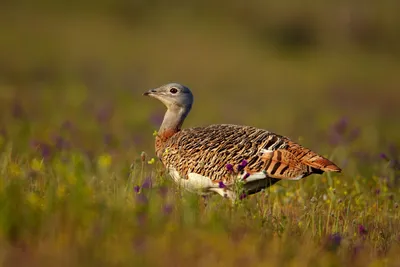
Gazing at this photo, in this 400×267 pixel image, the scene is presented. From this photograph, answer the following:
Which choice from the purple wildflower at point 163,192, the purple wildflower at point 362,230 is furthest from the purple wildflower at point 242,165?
the purple wildflower at point 362,230

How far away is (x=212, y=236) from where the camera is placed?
3338 millimetres

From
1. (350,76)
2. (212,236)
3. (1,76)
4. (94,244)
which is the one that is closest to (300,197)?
(212,236)

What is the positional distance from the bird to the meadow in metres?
0.15

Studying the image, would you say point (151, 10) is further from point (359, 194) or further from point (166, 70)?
point (359, 194)

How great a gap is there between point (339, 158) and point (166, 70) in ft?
35.6

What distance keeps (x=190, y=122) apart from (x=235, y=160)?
6636 millimetres

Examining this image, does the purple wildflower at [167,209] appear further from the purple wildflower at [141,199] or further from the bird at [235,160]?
the bird at [235,160]

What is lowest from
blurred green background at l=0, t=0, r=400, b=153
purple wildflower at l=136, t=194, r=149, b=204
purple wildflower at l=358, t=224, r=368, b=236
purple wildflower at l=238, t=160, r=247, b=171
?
blurred green background at l=0, t=0, r=400, b=153

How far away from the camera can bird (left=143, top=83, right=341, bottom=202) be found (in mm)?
4895

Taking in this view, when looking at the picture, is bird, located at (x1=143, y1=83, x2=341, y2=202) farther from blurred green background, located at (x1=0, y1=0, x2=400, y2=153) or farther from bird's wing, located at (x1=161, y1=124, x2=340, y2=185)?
blurred green background, located at (x1=0, y1=0, x2=400, y2=153)

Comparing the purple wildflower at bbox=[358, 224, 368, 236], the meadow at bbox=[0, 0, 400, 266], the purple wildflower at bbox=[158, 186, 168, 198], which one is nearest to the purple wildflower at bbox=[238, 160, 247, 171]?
the meadow at bbox=[0, 0, 400, 266]

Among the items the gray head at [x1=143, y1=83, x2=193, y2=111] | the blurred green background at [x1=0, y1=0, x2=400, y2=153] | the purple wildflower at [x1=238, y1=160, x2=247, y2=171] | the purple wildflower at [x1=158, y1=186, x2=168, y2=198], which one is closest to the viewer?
the purple wildflower at [x1=158, y1=186, x2=168, y2=198]

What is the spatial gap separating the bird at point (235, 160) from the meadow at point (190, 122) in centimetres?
15

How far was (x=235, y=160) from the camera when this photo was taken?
4.97 m
